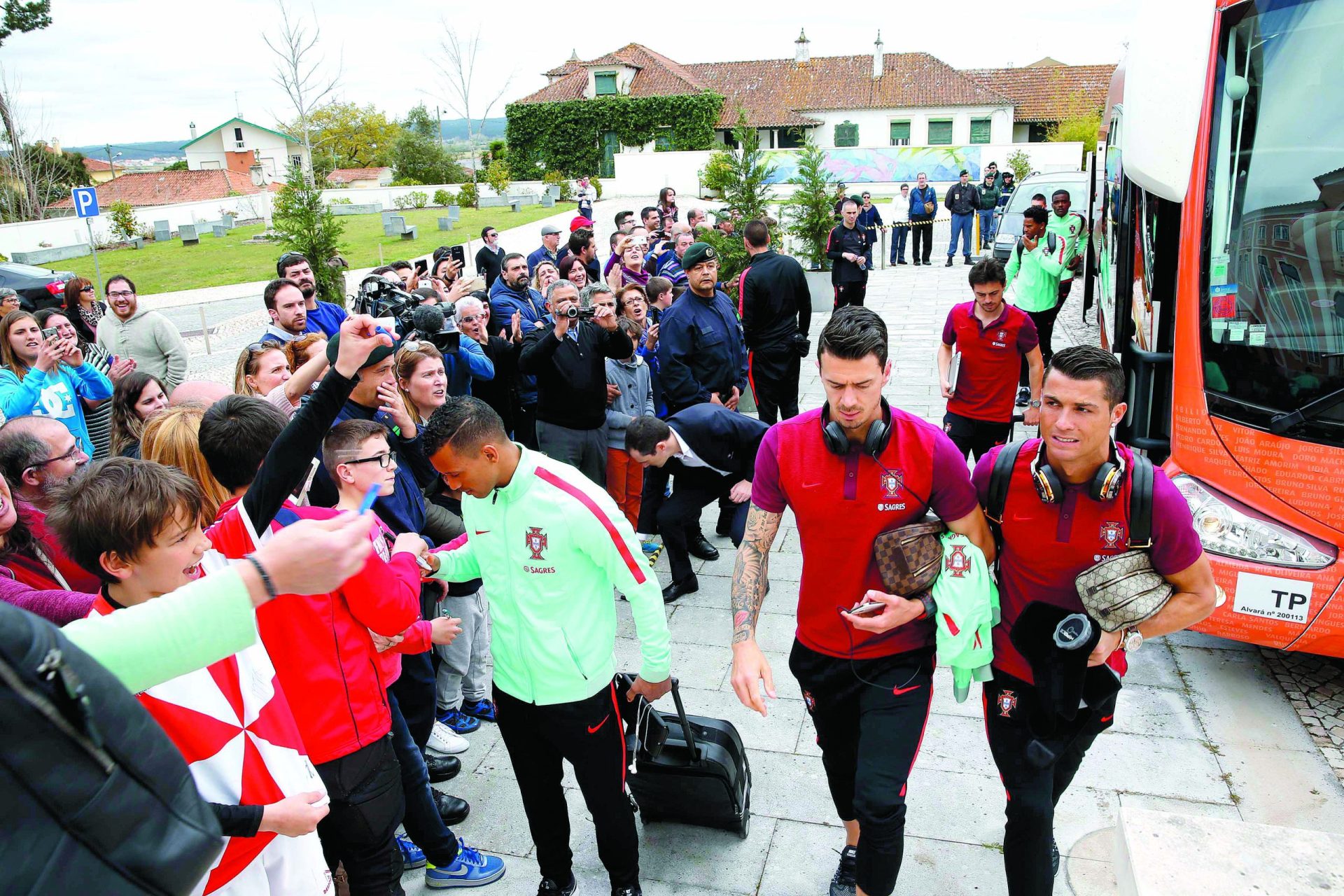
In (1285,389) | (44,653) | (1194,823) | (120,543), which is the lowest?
(1194,823)

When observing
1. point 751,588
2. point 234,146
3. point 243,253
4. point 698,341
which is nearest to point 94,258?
point 698,341

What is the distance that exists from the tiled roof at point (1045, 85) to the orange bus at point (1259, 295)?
179 feet

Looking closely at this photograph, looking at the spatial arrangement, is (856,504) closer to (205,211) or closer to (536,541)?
(536,541)

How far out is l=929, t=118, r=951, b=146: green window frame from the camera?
56.2m

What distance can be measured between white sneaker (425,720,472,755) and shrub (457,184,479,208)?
39630mm

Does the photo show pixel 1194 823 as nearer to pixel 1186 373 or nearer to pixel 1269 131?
pixel 1186 373

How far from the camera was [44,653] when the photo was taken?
46.4 inches

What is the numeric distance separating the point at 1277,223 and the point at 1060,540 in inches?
110

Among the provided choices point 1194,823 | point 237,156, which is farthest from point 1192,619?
point 237,156

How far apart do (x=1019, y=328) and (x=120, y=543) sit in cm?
578

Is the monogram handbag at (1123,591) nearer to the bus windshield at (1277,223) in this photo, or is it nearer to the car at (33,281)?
the bus windshield at (1277,223)

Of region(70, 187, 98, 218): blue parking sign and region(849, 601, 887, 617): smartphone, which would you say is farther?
region(70, 187, 98, 218): blue parking sign

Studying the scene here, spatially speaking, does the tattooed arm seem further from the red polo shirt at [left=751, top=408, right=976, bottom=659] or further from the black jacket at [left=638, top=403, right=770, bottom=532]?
the black jacket at [left=638, top=403, right=770, bottom=532]

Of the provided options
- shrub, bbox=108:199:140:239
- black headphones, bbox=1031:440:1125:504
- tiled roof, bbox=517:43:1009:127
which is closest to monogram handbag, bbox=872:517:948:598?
black headphones, bbox=1031:440:1125:504
